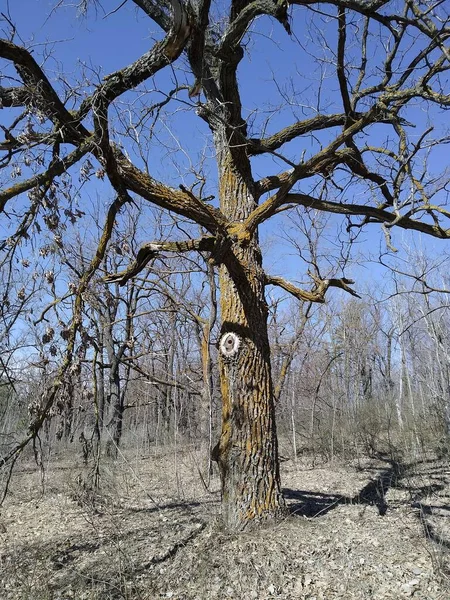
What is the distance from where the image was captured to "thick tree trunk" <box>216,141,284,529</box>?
4.48 m

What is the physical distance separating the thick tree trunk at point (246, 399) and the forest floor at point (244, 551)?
28cm

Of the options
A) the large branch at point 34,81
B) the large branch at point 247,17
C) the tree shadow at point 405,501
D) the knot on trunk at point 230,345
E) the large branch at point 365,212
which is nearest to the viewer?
the large branch at point 34,81

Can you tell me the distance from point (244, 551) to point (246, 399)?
54.2 inches

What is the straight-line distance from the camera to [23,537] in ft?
19.6

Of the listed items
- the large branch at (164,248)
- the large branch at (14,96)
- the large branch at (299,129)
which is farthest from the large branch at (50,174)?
the large branch at (299,129)

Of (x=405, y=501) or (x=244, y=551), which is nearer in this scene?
(x=244, y=551)

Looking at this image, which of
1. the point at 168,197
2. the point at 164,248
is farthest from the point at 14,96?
the point at 164,248

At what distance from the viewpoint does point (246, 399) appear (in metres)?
4.65

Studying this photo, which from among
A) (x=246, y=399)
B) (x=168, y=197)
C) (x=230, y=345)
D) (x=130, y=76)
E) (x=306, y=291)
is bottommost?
(x=246, y=399)

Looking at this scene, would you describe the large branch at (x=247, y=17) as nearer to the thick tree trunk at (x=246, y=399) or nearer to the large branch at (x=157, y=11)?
the large branch at (x=157, y=11)

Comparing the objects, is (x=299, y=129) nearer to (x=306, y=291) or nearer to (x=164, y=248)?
(x=306, y=291)

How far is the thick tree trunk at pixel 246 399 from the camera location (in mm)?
4480

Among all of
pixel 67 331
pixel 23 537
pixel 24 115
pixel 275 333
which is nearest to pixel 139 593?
pixel 67 331

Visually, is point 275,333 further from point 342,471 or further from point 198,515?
point 198,515
